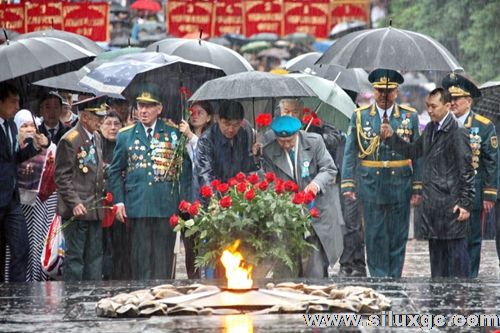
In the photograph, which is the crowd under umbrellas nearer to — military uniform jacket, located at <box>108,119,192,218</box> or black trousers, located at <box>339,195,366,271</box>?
military uniform jacket, located at <box>108,119,192,218</box>

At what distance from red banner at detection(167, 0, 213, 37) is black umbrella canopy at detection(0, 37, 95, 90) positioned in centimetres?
1133

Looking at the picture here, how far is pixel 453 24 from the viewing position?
33938mm

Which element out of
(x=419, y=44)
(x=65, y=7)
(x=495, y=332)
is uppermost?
(x=65, y=7)

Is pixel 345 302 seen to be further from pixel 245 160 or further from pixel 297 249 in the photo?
pixel 245 160

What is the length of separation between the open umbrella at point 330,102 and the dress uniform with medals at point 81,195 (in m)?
2.57

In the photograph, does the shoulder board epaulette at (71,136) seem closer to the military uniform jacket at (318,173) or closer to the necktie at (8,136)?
the necktie at (8,136)

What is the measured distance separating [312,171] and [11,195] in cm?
276

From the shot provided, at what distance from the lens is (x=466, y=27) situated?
33594 mm

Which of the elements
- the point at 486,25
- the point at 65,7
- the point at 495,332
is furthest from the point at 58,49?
the point at 486,25

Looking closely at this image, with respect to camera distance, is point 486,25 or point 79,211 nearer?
point 79,211

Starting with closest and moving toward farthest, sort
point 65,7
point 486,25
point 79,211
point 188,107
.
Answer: point 79,211
point 188,107
point 65,7
point 486,25

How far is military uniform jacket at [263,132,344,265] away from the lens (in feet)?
44.2

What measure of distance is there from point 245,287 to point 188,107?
17.4 ft

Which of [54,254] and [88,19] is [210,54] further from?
[88,19]
